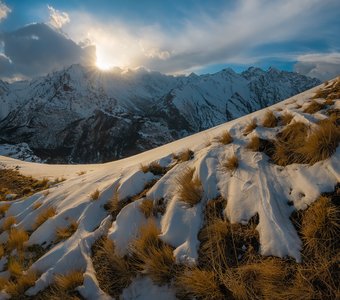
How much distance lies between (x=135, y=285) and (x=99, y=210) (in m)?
2.52

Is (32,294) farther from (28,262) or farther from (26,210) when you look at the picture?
(26,210)

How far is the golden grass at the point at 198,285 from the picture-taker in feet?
11.6

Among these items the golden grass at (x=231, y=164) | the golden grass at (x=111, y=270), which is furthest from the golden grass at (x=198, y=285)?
the golden grass at (x=231, y=164)

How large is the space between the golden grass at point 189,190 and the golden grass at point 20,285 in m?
2.61

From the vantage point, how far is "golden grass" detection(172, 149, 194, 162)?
6914 mm

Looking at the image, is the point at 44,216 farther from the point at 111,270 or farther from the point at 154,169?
the point at 111,270

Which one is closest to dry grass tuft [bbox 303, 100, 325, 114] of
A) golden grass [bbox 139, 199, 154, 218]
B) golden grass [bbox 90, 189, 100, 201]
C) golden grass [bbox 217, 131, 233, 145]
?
golden grass [bbox 217, 131, 233, 145]

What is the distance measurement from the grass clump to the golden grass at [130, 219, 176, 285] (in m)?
2.23

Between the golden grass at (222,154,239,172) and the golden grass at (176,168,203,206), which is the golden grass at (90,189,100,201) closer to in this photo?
the golden grass at (176,168,203,206)

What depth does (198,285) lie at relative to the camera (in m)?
3.62

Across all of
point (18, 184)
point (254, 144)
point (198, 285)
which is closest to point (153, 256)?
point (198, 285)

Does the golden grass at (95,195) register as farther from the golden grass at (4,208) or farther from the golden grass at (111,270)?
the golden grass at (4,208)

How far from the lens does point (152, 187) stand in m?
6.14

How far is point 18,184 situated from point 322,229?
1401 cm
